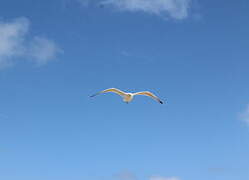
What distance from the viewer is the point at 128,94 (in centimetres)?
6391

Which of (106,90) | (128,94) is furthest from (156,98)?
(106,90)

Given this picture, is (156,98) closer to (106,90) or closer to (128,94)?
(128,94)

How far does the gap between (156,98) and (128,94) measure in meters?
5.19

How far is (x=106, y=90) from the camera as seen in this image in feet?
218

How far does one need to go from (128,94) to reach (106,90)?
191 inches

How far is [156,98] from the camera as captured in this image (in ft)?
211

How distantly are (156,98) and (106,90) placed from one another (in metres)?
9.58
